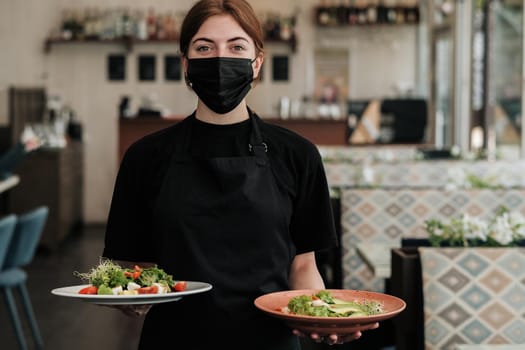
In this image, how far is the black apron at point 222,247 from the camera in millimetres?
2105

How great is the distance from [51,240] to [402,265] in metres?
8.25

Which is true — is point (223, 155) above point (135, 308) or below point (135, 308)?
above

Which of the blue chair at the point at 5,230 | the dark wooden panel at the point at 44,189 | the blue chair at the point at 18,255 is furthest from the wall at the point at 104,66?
the blue chair at the point at 5,230

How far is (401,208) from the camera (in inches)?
212

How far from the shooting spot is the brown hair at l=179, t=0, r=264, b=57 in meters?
2.10

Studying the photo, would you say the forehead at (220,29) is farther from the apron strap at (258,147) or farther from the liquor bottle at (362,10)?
the liquor bottle at (362,10)

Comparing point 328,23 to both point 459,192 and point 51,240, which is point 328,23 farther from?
point 459,192

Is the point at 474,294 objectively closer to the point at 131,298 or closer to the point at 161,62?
the point at 131,298

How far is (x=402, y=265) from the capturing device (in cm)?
333

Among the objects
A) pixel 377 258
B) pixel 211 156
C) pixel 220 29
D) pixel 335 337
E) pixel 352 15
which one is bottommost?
pixel 377 258

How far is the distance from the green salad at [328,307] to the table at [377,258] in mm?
1732

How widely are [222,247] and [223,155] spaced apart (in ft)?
0.68

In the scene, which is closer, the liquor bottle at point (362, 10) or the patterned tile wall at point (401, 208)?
the patterned tile wall at point (401, 208)

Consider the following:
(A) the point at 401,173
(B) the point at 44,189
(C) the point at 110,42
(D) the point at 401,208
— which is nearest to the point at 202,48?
(D) the point at 401,208
